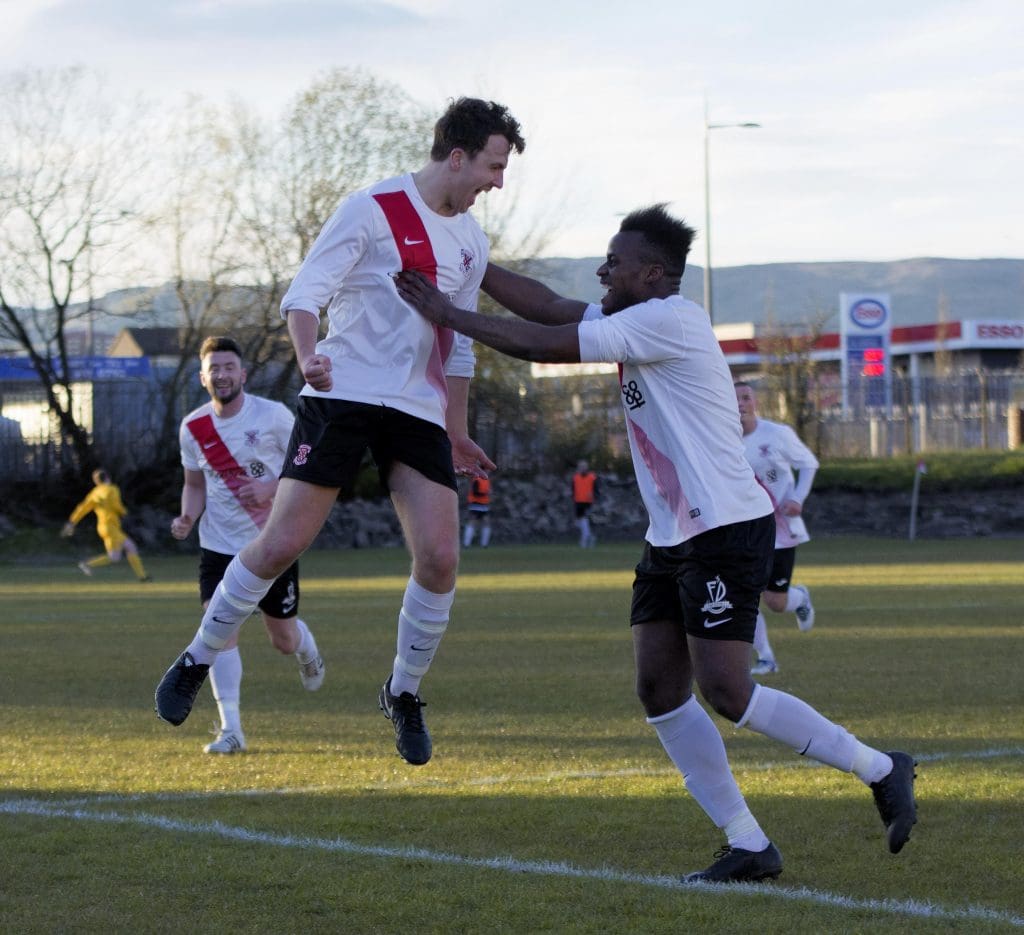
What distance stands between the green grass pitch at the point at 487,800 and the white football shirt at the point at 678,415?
1.22 meters

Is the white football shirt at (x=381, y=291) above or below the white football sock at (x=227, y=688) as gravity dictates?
above

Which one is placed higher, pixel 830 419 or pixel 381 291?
pixel 381 291

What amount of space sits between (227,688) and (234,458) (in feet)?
4.38

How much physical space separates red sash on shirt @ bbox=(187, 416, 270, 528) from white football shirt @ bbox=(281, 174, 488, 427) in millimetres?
3617

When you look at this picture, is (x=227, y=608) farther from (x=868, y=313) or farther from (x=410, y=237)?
(x=868, y=313)

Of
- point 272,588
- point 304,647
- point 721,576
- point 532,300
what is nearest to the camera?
point 721,576

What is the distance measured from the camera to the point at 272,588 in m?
9.34

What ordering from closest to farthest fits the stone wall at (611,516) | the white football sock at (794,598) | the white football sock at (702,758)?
the white football sock at (702,758) → the white football sock at (794,598) → the stone wall at (611,516)

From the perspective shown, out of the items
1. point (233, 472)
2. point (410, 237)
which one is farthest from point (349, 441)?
point (233, 472)

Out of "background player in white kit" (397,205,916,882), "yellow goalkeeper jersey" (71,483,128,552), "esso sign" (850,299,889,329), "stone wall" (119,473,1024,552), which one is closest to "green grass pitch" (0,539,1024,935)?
"background player in white kit" (397,205,916,882)

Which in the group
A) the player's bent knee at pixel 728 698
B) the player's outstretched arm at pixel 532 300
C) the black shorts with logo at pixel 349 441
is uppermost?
the player's outstretched arm at pixel 532 300

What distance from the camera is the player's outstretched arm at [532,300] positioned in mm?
6074

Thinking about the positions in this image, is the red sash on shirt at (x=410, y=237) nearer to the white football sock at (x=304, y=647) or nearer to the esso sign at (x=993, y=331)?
the white football sock at (x=304, y=647)

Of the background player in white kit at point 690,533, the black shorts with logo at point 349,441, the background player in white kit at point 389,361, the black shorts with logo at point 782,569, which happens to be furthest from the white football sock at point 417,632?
the black shorts with logo at point 782,569
